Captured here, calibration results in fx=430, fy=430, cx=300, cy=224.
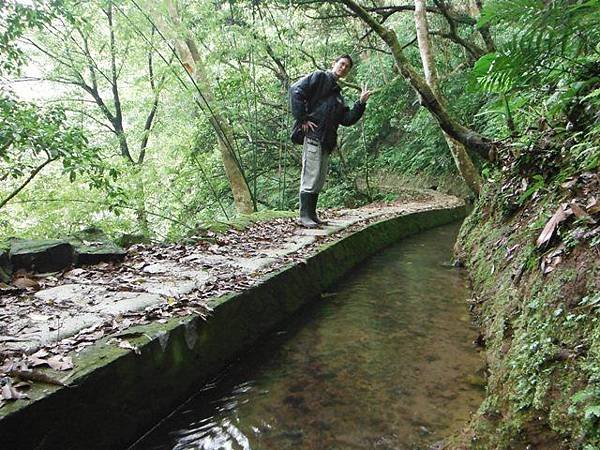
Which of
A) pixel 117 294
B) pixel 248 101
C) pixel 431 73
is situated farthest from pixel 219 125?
pixel 117 294

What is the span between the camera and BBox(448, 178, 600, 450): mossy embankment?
132cm

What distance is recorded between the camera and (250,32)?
8336 mm

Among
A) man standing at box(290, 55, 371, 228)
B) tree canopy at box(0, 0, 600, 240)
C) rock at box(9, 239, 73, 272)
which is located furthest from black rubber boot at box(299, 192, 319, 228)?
rock at box(9, 239, 73, 272)

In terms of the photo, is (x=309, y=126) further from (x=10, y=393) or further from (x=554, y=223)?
(x=10, y=393)

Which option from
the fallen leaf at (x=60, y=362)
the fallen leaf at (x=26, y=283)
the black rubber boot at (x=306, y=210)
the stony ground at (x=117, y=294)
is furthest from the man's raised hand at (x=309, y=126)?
the fallen leaf at (x=60, y=362)

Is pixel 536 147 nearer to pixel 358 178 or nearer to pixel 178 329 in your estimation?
pixel 178 329

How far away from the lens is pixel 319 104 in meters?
5.45

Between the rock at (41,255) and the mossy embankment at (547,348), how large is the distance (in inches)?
120

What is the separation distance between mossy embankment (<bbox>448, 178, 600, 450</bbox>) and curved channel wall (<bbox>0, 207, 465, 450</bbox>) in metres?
1.34

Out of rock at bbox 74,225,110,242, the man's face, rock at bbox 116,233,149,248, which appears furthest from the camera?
the man's face

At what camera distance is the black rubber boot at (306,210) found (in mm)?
5699

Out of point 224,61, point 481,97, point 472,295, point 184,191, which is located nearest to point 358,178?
point 481,97

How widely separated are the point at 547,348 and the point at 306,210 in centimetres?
445

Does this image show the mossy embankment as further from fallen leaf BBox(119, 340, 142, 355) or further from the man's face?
the man's face
